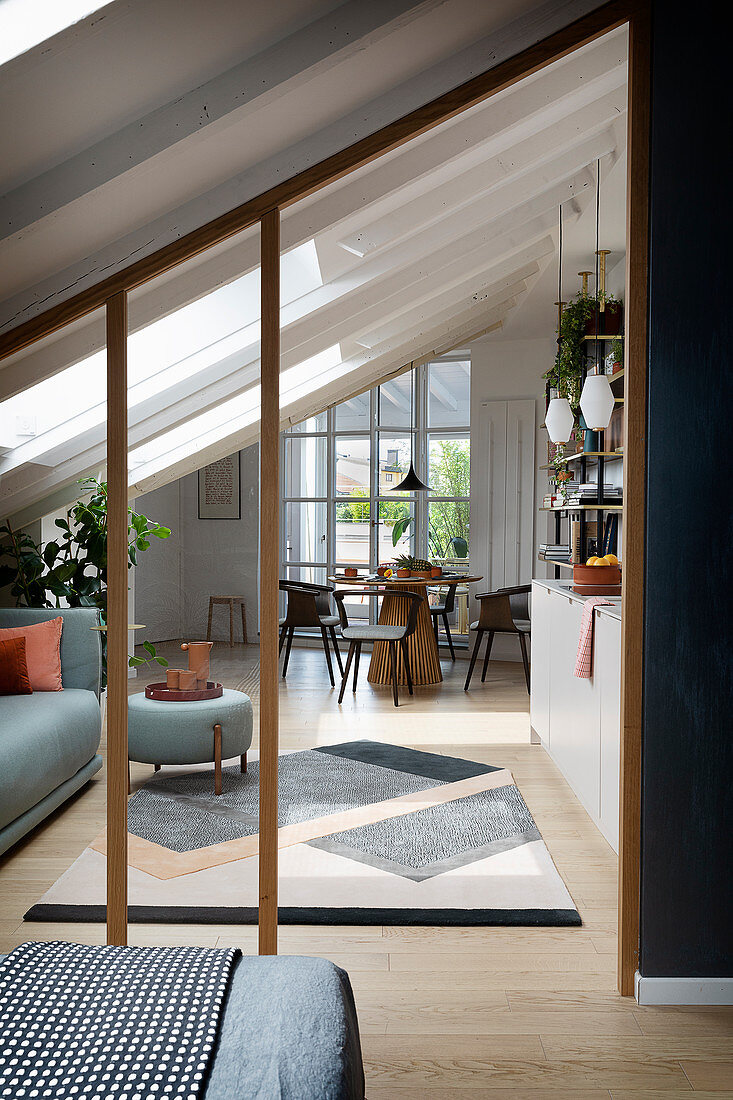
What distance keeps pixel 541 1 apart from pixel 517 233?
2554 millimetres

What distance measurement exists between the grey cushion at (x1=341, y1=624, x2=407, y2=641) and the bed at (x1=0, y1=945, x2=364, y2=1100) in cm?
441

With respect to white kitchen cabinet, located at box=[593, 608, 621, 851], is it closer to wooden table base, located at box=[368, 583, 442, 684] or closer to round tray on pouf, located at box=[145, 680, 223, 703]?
round tray on pouf, located at box=[145, 680, 223, 703]

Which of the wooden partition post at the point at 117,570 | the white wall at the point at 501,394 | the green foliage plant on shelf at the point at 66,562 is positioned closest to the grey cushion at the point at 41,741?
the wooden partition post at the point at 117,570

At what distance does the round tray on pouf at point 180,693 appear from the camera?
3.73 m

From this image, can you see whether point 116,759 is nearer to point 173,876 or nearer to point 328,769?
point 173,876

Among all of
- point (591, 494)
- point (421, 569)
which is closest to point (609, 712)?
point (591, 494)

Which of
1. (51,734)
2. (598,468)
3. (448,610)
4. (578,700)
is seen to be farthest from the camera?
(448,610)

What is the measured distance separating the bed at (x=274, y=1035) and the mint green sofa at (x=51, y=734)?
1714mm

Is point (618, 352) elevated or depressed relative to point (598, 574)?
elevated

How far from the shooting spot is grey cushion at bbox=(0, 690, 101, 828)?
9.89ft

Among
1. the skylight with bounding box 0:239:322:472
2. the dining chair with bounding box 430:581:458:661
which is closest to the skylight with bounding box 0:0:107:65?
the skylight with bounding box 0:239:322:472

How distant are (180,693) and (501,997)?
1945 mm

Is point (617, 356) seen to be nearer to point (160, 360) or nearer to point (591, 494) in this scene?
point (591, 494)

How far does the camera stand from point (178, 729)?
3658 millimetres
